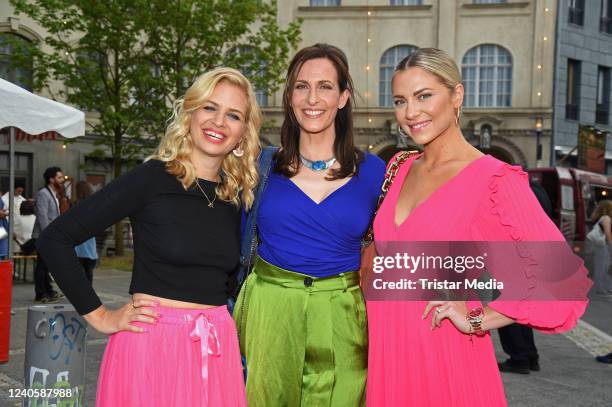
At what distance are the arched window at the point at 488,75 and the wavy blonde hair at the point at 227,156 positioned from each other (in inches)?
917

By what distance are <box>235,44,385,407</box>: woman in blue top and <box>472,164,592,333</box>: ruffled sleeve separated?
83cm

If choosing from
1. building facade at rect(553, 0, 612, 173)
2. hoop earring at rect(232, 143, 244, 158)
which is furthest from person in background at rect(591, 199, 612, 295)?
hoop earring at rect(232, 143, 244, 158)

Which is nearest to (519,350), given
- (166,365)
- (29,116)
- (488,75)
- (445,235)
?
(445,235)

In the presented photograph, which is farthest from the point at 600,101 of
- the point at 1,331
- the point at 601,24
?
the point at 1,331

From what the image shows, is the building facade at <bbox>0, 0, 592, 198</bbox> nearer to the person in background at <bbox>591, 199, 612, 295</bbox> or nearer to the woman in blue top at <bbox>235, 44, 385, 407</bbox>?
the person in background at <bbox>591, 199, 612, 295</bbox>

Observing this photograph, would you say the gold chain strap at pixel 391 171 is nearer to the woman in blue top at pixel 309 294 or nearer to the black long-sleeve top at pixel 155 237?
the woman in blue top at pixel 309 294

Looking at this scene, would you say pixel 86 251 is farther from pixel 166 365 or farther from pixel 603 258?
pixel 603 258

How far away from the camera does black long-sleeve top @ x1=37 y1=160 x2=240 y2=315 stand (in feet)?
7.52

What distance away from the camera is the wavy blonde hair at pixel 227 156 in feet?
8.27

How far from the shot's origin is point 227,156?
2.80 m

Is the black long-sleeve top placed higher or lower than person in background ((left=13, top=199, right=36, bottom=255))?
higher

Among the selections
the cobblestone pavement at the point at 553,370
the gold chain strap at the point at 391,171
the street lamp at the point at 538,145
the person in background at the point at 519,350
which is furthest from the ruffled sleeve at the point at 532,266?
the street lamp at the point at 538,145

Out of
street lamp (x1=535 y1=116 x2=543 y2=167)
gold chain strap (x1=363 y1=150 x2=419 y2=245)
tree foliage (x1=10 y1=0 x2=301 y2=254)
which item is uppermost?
tree foliage (x1=10 y1=0 x2=301 y2=254)

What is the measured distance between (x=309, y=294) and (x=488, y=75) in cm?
2402
